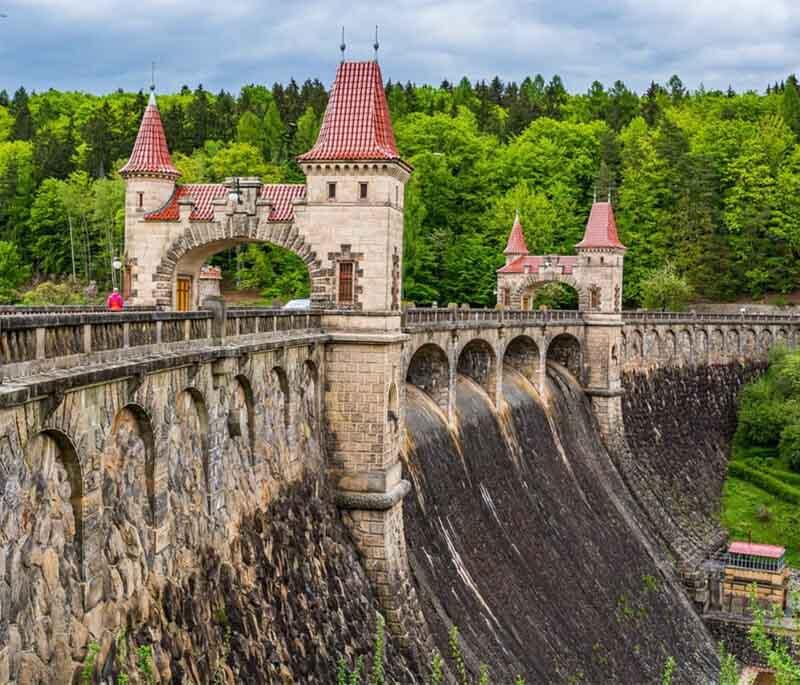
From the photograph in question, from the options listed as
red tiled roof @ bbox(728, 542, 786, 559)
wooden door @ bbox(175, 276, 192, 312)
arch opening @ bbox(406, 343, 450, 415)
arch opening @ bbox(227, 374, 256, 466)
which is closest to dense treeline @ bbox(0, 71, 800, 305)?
red tiled roof @ bbox(728, 542, 786, 559)

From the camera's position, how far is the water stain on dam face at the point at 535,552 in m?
29.8

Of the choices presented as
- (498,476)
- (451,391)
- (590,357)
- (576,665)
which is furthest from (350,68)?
(590,357)

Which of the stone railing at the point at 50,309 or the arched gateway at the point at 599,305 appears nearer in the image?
the stone railing at the point at 50,309

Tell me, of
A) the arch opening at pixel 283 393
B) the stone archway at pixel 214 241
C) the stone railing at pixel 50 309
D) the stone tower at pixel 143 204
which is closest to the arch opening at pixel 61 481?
the arch opening at pixel 283 393

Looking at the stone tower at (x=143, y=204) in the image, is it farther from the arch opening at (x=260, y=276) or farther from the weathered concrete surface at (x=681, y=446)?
the weathered concrete surface at (x=681, y=446)

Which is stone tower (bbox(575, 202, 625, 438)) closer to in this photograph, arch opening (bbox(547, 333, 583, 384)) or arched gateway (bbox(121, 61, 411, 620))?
arch opening (bbox(547, 333, 583, 384))

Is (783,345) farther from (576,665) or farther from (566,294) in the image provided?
(576,665)

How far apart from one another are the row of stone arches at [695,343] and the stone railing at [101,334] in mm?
40853

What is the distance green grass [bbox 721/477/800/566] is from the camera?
54.6 meters

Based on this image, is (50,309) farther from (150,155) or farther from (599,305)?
(599,305)

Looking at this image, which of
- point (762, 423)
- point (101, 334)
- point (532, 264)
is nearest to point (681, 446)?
point (762, 423)

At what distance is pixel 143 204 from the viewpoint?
28750mm

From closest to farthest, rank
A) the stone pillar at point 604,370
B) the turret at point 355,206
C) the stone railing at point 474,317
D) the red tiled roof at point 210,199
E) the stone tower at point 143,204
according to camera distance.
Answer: the turret at point 355,206 < the red tiled roof at point 210,199 < the stone tower at point 143,204 < the stone railing at point 474,317 < the stone pillar at point 604,370

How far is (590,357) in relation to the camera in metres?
53.7
